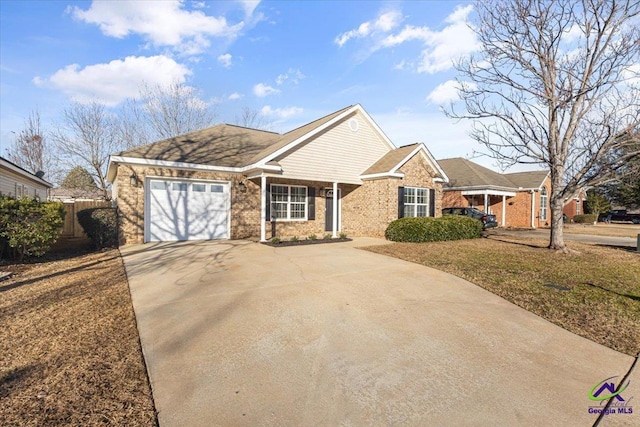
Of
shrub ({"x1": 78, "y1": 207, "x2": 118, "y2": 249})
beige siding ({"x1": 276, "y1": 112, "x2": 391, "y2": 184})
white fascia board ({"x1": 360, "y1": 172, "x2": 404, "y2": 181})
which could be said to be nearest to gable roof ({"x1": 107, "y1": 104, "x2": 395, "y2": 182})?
beige siding ({"x1": 276, "y1": 112, "x2": 391, "y2": 184})

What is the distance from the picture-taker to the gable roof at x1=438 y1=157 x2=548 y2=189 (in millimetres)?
24750

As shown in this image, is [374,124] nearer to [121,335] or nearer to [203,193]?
[203,193]

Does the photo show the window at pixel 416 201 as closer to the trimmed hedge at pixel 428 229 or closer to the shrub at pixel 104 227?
the trimmed hedge at pixel 428 229

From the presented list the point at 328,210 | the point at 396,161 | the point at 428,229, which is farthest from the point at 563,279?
the point at 328,210

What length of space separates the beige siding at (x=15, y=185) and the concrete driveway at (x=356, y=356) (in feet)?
37.5

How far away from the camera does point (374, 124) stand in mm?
15883

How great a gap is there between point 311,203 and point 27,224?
390 inches

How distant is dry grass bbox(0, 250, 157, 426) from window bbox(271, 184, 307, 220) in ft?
27.6

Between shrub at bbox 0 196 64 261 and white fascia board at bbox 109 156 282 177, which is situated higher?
white fascia board at bbox 109 156 282 177

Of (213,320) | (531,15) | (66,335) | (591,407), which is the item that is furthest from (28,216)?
(531,15)

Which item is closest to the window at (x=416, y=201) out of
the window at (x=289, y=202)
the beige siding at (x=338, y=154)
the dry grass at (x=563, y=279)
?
the beige siding at (x=338, y=154)

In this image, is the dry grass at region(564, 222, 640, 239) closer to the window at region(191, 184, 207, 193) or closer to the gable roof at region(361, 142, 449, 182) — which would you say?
the gable roof at region(361, 142, 449, 182)

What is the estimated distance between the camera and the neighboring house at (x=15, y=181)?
12285 mm

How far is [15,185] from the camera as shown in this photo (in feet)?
47.2
